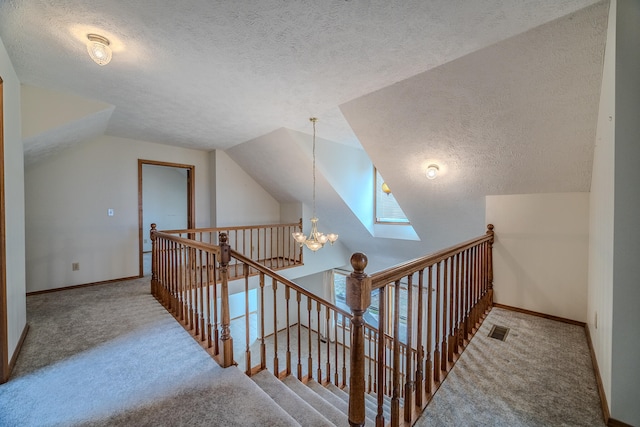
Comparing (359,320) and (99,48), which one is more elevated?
(99,48)

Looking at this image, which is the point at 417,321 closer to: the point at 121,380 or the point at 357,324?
the point at 357,324

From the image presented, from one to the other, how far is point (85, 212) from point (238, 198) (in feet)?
8.03

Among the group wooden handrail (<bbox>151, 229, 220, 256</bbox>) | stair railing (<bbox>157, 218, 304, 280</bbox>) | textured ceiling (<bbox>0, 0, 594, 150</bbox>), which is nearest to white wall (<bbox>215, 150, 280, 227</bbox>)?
stair railing (<bbox>157, 218, 304, 280</bbox>)

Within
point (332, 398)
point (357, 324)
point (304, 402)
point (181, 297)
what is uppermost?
point (357, 324)

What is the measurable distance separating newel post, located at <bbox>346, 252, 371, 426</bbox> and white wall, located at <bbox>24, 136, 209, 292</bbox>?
4697 mm

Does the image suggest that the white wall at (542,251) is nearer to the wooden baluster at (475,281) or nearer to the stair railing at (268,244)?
the wooden baluster at (475,281)

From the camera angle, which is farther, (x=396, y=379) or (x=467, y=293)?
(x=467, y=293)

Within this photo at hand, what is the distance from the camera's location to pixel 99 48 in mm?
1919

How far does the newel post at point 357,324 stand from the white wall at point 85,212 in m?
4.70

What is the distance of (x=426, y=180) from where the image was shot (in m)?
3.61

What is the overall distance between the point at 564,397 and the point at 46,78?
4.83 metres

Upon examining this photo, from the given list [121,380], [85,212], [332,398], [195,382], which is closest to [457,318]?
[332,398]

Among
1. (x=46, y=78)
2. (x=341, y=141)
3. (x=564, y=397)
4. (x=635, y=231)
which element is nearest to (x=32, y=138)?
(x=46, y=78)

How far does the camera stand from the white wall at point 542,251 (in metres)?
2.81
